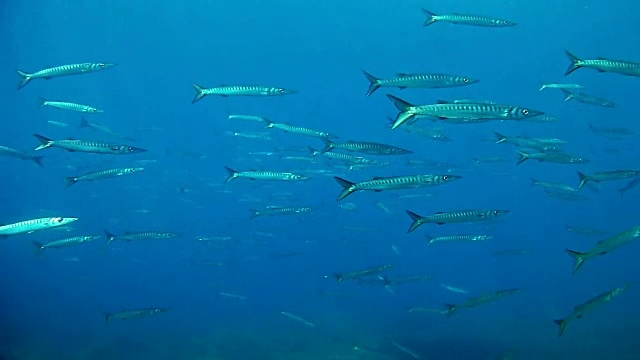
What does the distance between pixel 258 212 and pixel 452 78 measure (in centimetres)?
497

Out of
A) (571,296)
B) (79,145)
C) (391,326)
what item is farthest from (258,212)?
(571,296)

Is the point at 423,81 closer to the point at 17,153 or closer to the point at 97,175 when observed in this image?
the point at 97,175

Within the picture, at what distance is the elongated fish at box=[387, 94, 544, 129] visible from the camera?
582 cm

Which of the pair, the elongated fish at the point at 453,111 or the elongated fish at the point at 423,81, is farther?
the elongated fish at the point at 423,81

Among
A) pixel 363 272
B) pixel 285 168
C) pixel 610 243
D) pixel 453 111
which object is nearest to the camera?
pixel 610 243

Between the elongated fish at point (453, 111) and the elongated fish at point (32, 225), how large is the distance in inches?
147

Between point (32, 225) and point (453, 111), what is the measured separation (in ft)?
15.7

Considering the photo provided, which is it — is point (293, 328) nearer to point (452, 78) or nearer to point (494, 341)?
point (494, 341)

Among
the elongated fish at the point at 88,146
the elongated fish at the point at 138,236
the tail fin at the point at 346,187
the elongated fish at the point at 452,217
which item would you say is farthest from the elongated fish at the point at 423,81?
the elongated fish at the point at 138,236

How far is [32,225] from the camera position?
539 centimetres

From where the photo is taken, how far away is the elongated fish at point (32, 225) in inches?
210

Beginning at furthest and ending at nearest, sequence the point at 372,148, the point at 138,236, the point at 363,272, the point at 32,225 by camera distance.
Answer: the point at 138,236, the point at 363,272, the point at 372,148, the point at 32,225

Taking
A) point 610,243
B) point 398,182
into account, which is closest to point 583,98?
point 610,243

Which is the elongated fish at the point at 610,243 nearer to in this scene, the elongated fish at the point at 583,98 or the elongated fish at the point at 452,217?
the elongated fish at the point at 452,217
